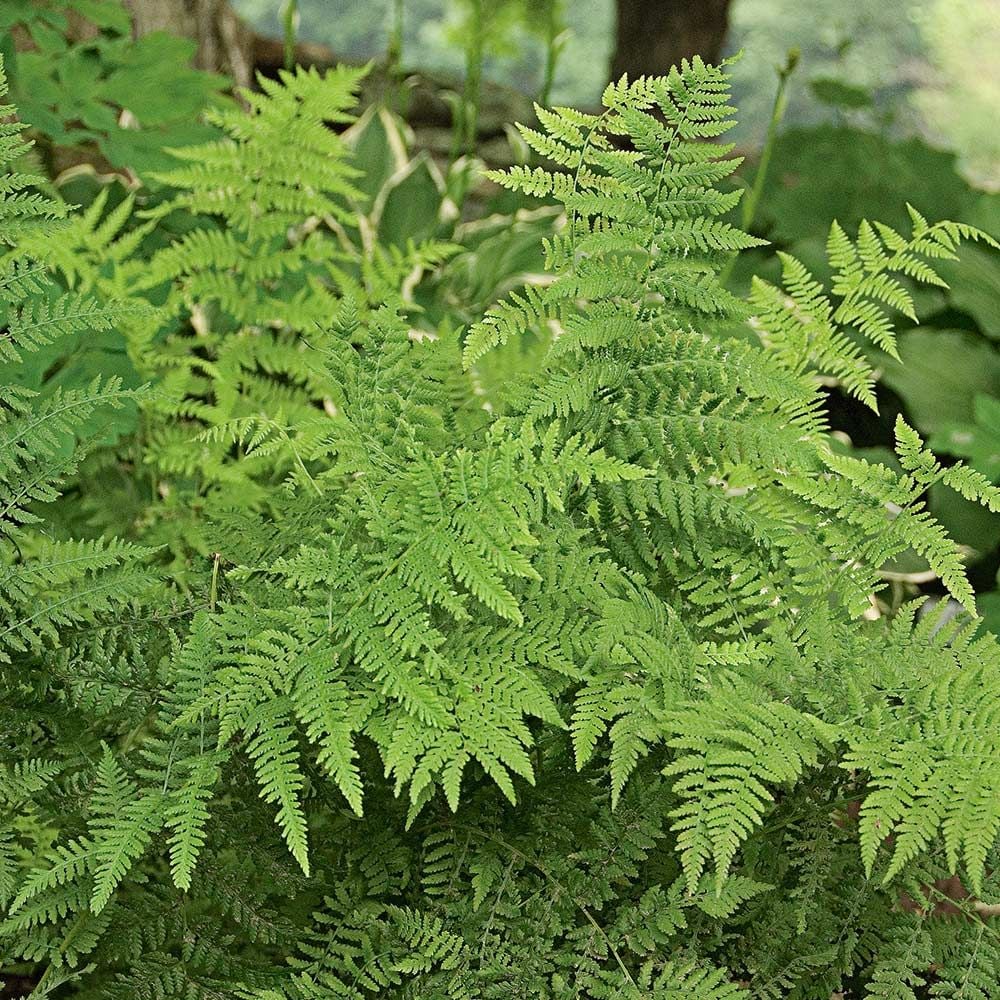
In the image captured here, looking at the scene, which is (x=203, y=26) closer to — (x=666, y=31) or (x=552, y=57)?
(x=552, y=57)

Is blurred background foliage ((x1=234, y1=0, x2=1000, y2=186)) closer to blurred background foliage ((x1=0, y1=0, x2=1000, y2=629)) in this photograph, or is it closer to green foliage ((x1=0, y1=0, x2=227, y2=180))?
blurred background foliage ((x1=0, y1=0, x2=1000, y2=629))

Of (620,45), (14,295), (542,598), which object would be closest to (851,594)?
(542,598)

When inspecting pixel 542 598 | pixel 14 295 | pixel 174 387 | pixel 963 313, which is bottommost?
pixel 963 313

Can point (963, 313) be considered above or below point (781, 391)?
below

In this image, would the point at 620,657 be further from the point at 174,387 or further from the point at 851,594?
the point at 174,387

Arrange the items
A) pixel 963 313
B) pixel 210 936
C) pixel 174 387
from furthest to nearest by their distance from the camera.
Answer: pixel 963 313
pixel 174 387
pixel 210 936

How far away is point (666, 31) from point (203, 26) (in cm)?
189

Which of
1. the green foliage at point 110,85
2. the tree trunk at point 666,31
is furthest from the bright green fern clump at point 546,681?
the tree trunk at point 666,31

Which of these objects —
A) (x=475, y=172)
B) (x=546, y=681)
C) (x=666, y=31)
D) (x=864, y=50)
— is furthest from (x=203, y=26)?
(x=864, y=50)

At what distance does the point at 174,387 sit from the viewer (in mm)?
1386

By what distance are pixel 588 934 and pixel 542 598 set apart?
11.1 inches

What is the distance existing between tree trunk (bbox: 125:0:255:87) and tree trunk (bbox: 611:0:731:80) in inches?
61.9

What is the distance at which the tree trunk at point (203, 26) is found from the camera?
2.55 metres

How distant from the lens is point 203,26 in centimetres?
273
